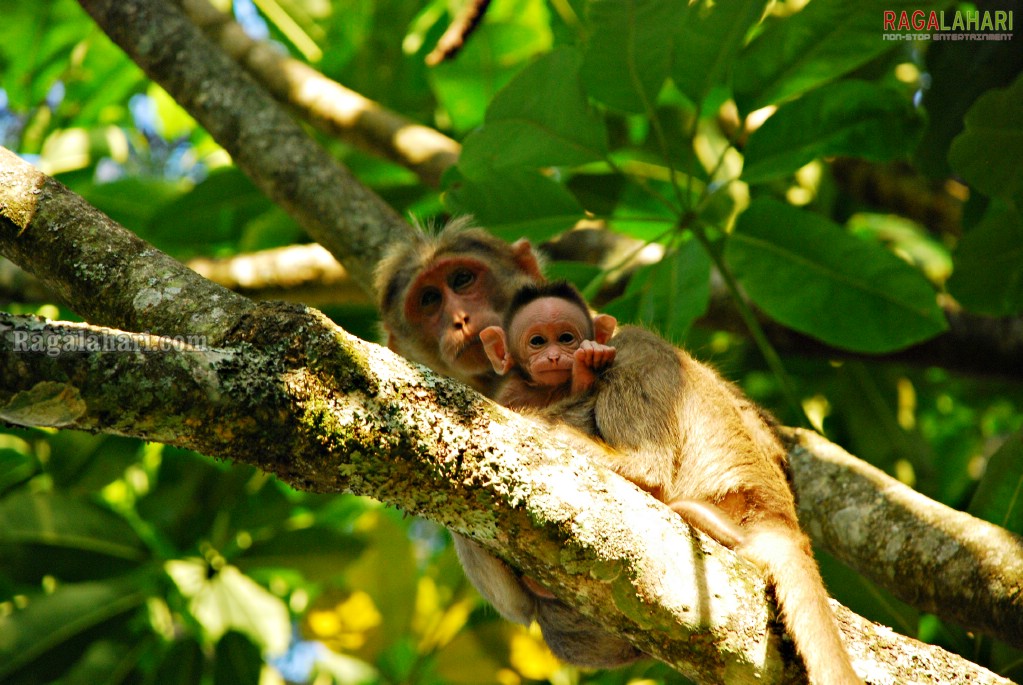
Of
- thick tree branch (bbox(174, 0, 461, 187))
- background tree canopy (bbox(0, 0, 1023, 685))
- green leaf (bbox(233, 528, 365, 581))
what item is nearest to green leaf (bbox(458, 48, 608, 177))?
background tree canopy (bbox(0, 0, 1023, 685))

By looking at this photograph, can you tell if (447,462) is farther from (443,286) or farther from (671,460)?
(443,286)

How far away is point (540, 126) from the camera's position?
3.51 m

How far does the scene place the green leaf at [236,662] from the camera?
14.9ft

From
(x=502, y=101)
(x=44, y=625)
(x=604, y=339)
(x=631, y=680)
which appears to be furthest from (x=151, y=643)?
(x=502, y=101)

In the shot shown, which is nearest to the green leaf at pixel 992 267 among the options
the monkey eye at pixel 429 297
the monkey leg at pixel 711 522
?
the monkey leg at pixel 711 522

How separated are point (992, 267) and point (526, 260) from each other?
205 centimetres

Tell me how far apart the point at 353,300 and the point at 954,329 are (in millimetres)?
3543

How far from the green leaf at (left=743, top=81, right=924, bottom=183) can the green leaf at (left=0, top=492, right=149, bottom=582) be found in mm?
3706

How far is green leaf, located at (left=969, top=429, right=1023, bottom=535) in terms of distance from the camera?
314 cm

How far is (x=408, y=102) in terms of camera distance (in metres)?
5.44

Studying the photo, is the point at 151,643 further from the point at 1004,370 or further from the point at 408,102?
the point at 1004,370

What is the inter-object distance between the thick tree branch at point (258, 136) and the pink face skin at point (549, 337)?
101cm

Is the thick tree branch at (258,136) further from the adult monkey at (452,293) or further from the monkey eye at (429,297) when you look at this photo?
the monkey eye at (429,297)

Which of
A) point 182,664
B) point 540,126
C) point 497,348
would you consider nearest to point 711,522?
point 497,348
